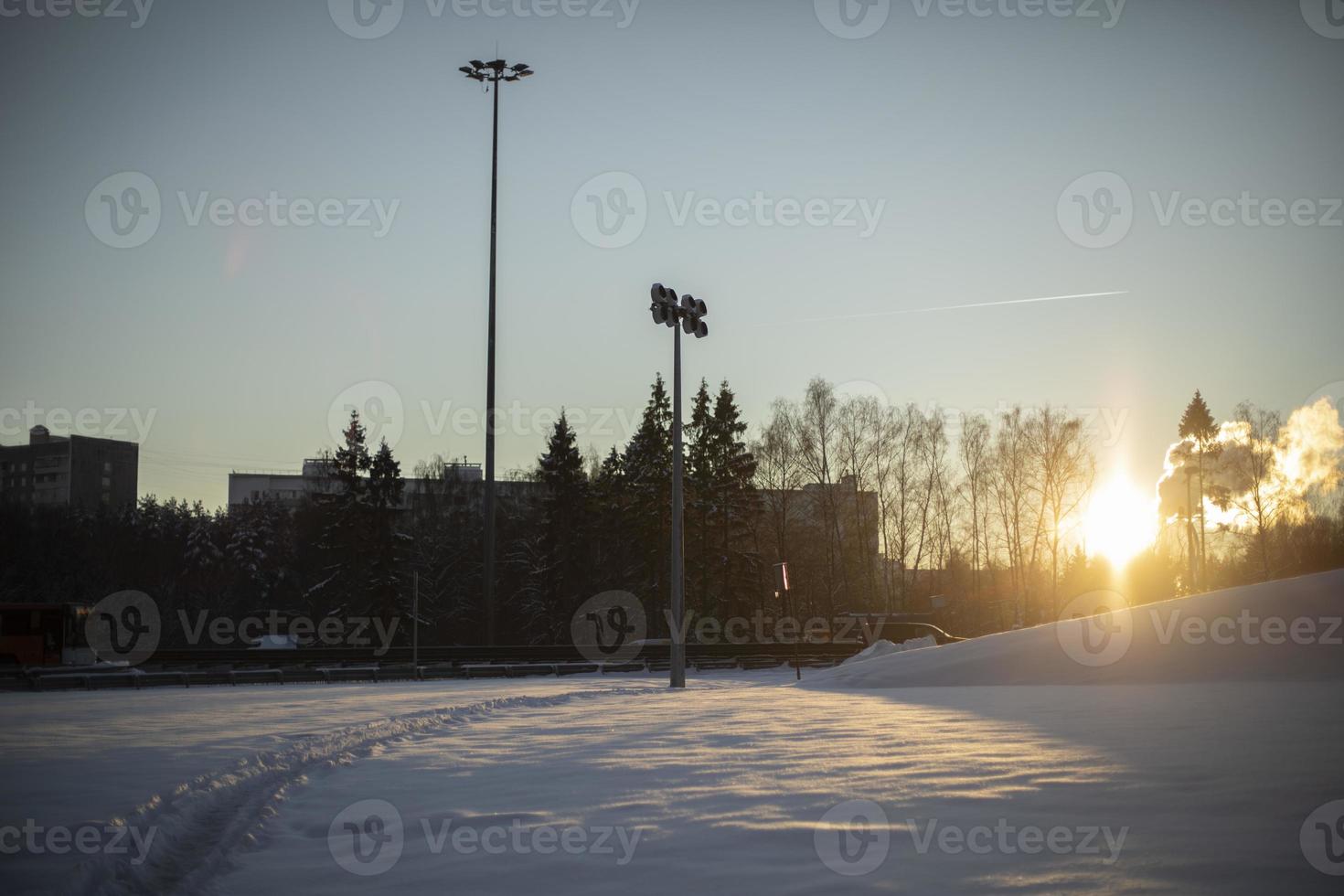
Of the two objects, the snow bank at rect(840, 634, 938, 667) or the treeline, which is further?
the treeline

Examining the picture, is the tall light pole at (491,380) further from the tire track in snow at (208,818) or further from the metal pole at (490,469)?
the tire track in snow at (208,818)

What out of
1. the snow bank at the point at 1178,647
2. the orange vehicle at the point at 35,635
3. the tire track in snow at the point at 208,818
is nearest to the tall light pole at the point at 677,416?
the snow bank at the point at 1178,647

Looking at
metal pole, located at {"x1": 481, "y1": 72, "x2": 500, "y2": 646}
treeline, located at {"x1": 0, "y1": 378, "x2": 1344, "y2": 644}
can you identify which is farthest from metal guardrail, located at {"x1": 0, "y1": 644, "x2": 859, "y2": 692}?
treeline, located at {"x1": 0, "y1": 378, "x2": 1344, "y2": 644}

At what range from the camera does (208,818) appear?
6.78m

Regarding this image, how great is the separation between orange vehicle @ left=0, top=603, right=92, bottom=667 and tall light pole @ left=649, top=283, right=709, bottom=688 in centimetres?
2348

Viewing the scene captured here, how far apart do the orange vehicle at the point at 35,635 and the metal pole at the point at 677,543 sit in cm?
2345

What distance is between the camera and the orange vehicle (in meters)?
34.9

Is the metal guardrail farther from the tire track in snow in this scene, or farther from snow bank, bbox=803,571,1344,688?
the tire track in snow

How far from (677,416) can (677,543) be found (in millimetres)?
3192

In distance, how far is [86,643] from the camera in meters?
36.5

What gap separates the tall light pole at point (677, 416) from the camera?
24.0 metres

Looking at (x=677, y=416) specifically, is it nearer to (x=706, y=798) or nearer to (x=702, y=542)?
(x=706, y=798)

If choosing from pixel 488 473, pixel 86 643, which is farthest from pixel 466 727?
pixel 86 643

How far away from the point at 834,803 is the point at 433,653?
3240cm
